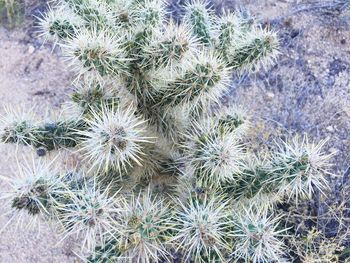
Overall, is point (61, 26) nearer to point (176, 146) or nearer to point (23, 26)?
point (176, 146)

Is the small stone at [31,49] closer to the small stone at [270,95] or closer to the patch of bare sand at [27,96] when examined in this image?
the patch of bare sand at [27,96]

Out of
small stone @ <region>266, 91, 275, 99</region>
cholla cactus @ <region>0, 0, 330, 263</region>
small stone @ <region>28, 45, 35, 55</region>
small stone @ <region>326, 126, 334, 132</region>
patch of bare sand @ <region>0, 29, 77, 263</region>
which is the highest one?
cholla cactus @ <region>0, 0, 330, 263</region>

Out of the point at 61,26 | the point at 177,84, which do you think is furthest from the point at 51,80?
the point at 177,84

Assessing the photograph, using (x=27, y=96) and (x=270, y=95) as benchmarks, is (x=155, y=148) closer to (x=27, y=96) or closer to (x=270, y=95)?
(x=270, y=95)

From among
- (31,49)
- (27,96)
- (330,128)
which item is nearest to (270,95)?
(330,128)

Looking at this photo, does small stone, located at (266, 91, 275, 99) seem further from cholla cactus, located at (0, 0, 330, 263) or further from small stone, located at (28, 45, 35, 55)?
small stone, located at (28, 45, 35, 55)

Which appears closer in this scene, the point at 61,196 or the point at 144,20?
the point at 61,196

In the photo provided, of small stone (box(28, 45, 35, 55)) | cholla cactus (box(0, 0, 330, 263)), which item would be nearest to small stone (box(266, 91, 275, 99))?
cholla cactus (box(0, 0, 330, 263))

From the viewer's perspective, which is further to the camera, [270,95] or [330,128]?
[270,95]
